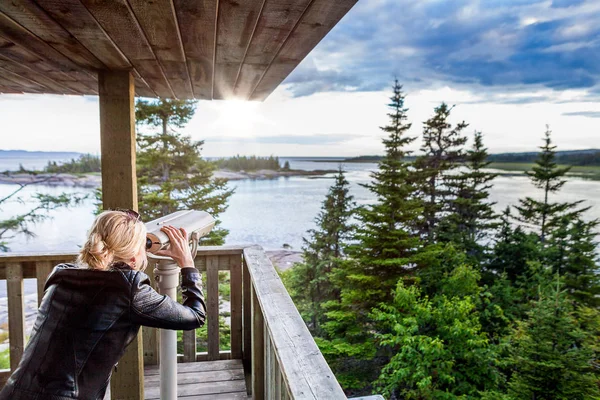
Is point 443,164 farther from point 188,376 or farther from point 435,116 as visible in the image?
point 188,376

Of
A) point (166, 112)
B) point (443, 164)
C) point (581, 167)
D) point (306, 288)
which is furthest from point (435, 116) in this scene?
point (166, 112)

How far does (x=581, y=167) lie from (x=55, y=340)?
27.5 m

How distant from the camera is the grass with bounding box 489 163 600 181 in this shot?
22031mm

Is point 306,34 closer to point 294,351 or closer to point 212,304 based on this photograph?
point 294,351

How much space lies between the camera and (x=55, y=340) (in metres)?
0.93

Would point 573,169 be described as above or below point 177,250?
above

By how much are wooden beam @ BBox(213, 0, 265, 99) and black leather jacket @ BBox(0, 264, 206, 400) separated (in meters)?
0.82

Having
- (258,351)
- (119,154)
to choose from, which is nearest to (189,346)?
(258,351)

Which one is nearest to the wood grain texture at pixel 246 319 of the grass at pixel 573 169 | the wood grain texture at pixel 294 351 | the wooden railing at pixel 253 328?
the wooden railing at pixel 253 328

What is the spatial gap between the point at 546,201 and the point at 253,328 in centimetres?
2330

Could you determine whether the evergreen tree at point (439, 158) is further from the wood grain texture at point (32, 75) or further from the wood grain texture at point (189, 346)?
the wood grain texture at point (32, 75)

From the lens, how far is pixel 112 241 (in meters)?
1.03

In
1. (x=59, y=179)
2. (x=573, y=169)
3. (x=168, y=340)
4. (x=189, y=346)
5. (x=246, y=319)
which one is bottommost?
(x=189, y=346)

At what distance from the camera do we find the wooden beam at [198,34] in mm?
1149
